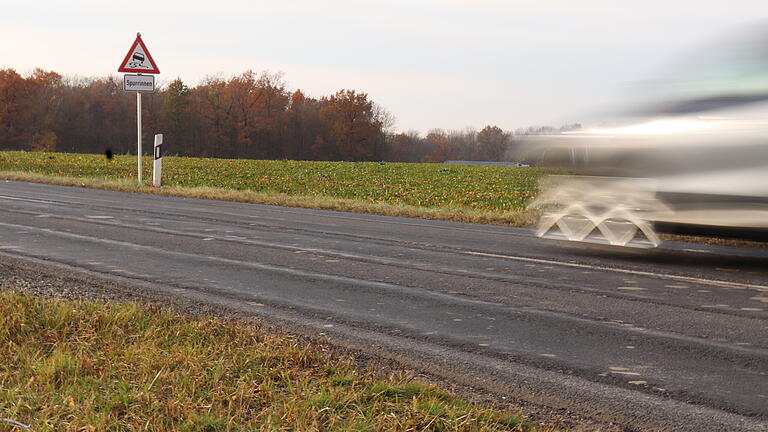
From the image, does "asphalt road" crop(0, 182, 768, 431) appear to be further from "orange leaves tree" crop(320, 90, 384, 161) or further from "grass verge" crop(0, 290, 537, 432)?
"orange leaves tree" crop(320, 90, 384, 161)

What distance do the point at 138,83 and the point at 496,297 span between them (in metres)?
14.4

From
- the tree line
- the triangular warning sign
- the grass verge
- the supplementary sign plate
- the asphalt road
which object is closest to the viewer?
the grass verge

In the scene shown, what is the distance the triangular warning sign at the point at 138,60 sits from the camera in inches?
689

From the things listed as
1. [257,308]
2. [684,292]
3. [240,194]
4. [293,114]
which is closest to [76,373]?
[257,308]

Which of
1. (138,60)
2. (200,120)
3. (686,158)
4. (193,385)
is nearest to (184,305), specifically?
(193,385)

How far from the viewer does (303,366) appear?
378 cm

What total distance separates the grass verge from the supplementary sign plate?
46.5 ft

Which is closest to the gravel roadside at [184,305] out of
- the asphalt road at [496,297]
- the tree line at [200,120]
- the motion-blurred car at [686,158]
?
the asphalt road at [496,297]

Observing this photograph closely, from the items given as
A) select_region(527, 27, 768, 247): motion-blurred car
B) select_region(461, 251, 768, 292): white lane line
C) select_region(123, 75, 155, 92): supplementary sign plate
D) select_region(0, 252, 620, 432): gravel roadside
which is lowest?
select_region(0, 252, 620, 432): gravel roadside

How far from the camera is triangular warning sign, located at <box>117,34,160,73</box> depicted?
17500 mm

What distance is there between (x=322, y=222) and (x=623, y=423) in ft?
27.0

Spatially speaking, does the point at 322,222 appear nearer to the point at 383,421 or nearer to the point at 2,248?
the point at 2,248

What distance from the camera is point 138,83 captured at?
58.2 ft

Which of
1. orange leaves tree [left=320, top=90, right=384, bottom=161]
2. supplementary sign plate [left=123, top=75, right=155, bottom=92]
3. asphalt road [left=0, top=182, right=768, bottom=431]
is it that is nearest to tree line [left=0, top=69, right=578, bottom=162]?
orange leaves tree [left=320, top=90, right=384, bottom=161]
